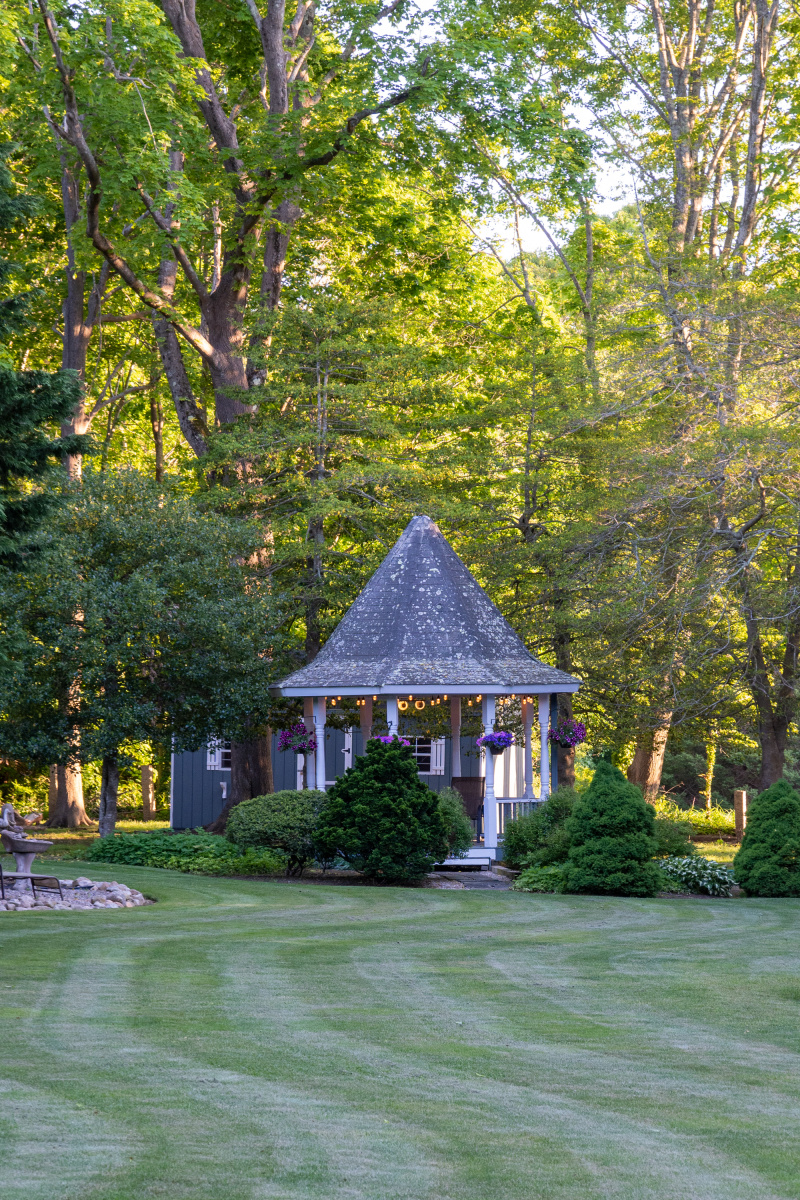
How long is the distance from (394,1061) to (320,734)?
45.4ft

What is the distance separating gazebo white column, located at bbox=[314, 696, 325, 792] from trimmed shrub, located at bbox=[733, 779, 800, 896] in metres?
6.74

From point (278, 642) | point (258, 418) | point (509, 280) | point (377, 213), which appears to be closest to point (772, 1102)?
point (278, 642)

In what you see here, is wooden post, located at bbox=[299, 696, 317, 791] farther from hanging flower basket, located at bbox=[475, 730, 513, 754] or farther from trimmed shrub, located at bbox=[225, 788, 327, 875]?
hanging flower basket, located at bbox=[475, 730, 513, 754]

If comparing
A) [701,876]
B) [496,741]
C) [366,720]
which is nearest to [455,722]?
[366,720]

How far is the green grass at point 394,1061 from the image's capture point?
4.63 m

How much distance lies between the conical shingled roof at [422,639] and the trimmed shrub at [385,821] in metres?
1.92

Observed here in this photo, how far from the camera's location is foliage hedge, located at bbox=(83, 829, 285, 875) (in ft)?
59.5

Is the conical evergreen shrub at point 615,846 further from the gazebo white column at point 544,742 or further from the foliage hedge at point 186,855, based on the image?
the foliage hedge at point 186,855

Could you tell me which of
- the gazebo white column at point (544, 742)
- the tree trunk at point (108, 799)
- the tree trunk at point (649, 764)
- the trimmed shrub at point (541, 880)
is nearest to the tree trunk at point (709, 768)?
the tree trunk at point (649, 764)

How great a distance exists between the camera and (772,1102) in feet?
19.4

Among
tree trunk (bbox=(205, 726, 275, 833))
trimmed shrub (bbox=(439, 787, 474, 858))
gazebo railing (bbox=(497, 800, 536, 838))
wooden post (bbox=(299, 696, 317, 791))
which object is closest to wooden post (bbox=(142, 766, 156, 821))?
tree trunk (bbox=(205, 726, 275, 833))

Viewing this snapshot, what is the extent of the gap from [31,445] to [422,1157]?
7.95 metres

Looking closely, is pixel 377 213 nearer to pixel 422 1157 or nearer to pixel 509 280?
pixel 509 280

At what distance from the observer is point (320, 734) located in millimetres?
20344
